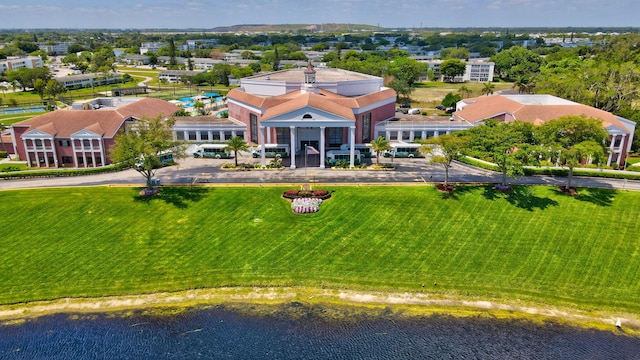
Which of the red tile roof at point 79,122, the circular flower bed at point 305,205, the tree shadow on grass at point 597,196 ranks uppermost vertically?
the red tile roof at point 79,122

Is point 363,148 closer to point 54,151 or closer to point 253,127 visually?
point 253,127

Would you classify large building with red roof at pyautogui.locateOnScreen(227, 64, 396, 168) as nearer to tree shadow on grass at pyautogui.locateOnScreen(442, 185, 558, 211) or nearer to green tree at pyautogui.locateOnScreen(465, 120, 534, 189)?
tree shadow on grass at pyautogui.locateOnScreen(442, 185, 558, 211)

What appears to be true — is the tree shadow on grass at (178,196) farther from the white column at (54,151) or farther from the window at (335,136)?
the window at (335,136)

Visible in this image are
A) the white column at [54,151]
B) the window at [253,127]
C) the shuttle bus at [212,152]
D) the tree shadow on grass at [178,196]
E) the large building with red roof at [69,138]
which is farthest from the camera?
the window at [253,127]

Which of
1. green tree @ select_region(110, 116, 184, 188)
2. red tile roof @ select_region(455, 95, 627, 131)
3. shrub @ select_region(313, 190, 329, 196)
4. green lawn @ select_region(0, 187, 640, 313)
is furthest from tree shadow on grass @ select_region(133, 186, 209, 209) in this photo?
red tile roof @ select_region(455, 95, 627, 131)

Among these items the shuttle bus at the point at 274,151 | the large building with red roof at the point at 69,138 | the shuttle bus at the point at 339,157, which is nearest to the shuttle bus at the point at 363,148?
the shuttle bus at the point at 339,157

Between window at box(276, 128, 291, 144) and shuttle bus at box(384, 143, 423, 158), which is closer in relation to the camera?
shuttle bus at box(384, 143, 423, 158)
